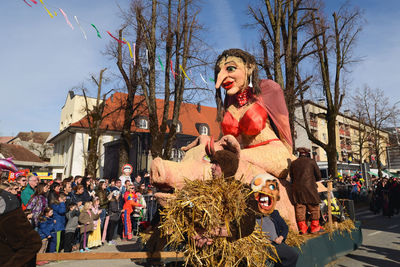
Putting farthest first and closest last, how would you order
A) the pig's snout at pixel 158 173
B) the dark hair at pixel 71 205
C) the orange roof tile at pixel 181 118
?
the orange roof tile at pixel 181 118 < the dark hair at pixel 71 205 < the pig's snout at pixel 158 173

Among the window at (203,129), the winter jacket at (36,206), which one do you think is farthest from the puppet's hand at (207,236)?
the window at (203,129)

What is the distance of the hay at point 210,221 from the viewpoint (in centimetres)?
244

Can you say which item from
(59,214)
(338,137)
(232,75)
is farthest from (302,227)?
(338,137)

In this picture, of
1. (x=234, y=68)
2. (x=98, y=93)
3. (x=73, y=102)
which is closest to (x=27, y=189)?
(x=234, y=68)

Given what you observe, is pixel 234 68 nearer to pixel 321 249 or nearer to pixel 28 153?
pixel 321 249

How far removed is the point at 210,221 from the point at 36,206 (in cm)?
507

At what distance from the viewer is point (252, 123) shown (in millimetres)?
3729

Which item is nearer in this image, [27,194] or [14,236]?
[14,236]

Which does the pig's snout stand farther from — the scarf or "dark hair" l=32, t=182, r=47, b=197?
"dark hair" l=32, t=182, r=47, b=197

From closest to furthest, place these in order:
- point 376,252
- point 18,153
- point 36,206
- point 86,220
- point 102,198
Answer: point 36,206 → point 376,252 → point 86,220 → point 102,198 → point 18,153

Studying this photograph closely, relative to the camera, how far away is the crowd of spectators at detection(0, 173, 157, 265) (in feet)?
20.2

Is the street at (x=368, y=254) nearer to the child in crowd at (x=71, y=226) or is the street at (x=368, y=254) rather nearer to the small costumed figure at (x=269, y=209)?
the child in crowd at (x=71, y=226)

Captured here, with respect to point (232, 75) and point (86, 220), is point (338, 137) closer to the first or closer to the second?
point (86, 220)

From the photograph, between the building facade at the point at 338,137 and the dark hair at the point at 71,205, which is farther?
the building facade at the point at 338,137
